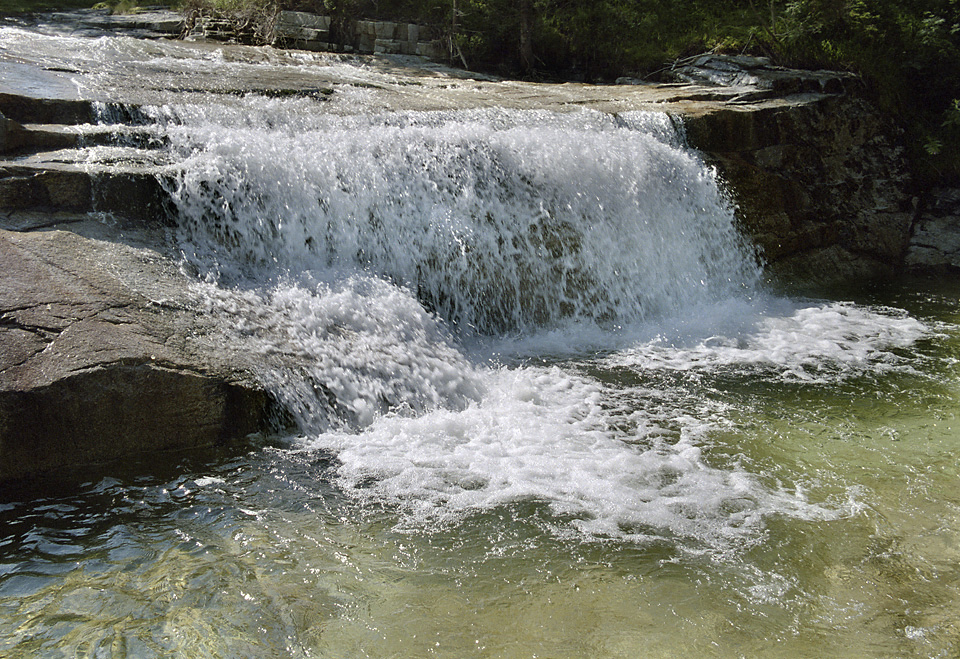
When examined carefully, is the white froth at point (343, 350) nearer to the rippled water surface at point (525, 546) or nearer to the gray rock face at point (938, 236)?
the rippled water surface at point (525, 546)

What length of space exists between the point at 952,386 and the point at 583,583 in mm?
3731

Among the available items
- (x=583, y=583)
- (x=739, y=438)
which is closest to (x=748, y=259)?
(x=739, y=438)

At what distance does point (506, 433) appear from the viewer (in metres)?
4.15

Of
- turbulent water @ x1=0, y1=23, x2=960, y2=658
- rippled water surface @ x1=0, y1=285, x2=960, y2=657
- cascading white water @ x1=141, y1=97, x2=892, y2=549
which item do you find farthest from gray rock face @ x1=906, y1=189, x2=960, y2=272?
rippled water surface @ x1=0, y1=285, x2=960, y2=657

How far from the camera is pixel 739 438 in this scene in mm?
4184

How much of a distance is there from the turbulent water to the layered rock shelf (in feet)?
0.81

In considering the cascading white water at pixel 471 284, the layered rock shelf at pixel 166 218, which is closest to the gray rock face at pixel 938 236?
the layered rock shelf at pixel 166 218

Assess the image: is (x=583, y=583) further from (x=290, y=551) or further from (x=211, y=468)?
(x=211, y=468)

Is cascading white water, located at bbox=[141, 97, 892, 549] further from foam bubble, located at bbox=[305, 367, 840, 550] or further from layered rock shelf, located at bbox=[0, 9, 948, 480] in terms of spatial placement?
layered rock shelf, located at bbox=[0, 9, 948, 480]

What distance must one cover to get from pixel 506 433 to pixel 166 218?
2.81 m

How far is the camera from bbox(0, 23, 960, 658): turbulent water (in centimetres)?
265

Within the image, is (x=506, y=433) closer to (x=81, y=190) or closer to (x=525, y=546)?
(x=525, y=546)

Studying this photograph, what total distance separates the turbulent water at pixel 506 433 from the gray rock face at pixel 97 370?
22cm

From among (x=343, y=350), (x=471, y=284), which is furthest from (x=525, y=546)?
(x=471, y=284)
